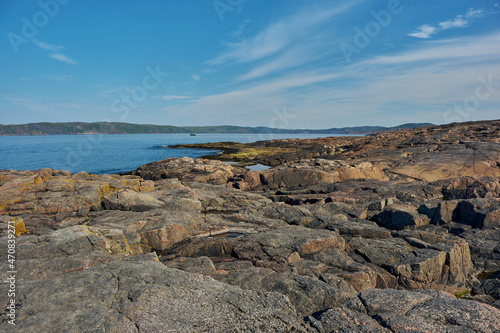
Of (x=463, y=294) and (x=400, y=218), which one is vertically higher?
(x=400, y=218)

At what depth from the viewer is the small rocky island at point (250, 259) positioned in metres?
6.43

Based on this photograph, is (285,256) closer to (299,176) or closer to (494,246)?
(494,246)

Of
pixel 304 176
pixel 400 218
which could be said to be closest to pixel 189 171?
pixel 304 176

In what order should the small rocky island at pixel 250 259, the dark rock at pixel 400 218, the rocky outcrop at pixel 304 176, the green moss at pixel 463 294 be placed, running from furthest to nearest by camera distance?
the rocky outcrop at pixel 304 176, the dark rock at pixel 400 218, the green moss at pixel 463 294, the small rocky island at pixel 250 259

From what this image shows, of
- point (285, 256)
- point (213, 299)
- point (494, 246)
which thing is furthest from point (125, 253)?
point (494, 246)

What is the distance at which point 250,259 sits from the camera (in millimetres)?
12633

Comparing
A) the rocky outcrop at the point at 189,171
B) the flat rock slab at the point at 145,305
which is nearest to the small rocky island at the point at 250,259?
the flat rock slab at the point at 145,305

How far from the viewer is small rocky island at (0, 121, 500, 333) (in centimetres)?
643

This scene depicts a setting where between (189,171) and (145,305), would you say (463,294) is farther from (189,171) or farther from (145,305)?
(189,171)

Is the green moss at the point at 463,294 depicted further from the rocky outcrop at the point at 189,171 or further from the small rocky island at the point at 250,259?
the rocky outcrop at the point at 189,171

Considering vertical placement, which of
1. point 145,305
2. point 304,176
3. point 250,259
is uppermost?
point 145,305

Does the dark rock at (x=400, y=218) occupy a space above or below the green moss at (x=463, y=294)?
above

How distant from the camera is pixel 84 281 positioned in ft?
25.6

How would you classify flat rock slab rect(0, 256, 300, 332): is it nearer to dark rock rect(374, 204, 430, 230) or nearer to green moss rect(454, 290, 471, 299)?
green moss rect(454, 290, 471, 299)
